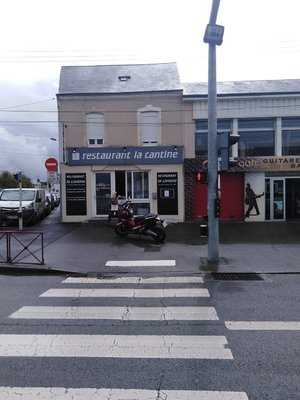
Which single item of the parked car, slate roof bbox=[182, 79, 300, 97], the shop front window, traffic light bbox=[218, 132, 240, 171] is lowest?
the parked car

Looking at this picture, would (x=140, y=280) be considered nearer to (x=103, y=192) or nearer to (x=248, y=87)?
(x=103, y=192)

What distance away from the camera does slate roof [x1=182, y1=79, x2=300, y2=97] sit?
78.5ft

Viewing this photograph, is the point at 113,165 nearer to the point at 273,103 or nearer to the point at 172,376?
the point at 273,103

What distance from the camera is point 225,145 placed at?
42.0 ft

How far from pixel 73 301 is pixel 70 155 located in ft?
54.0

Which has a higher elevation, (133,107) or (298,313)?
(133,107)

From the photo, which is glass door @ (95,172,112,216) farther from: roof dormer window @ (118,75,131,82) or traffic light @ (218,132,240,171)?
traffic light @ (218,132,240,171)

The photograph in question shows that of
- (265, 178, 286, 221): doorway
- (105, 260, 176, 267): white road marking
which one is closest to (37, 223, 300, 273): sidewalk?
(105, 260, 176, 267): white road marking

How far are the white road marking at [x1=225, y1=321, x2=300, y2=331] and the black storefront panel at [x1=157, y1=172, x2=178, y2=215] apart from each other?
17.3 metres

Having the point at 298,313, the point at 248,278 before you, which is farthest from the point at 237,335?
the point at 248,278

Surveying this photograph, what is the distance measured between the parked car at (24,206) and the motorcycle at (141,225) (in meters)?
7.11

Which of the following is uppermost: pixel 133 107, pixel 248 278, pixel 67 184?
pixel 133 107

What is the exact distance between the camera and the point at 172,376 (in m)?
4.88

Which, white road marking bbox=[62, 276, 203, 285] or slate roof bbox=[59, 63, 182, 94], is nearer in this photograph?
white road marking bbox=[62, 276, 203, 285]
